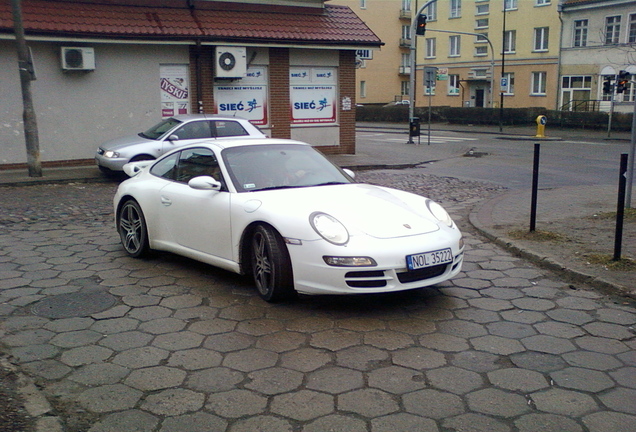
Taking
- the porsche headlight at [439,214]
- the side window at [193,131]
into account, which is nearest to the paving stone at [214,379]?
the porsche headlight at [439,214]

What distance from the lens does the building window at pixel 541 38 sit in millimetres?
48688

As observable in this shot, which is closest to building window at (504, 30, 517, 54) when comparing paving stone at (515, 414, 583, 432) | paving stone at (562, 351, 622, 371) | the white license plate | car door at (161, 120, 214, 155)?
car door at (161, 120, 214, 155)

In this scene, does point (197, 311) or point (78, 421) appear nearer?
point (78, 421)

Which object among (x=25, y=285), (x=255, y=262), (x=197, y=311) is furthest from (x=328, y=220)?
(x=25, y=285)

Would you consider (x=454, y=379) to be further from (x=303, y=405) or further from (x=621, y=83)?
(x=621, y=83)

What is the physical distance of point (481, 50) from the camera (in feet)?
180

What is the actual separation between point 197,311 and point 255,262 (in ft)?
2.14

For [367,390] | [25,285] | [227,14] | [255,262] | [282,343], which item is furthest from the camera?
[227,14]

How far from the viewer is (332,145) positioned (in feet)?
64.8

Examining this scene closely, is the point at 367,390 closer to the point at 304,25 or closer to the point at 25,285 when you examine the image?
the point at 25,285

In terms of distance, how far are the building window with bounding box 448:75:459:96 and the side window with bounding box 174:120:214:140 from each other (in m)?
46.9

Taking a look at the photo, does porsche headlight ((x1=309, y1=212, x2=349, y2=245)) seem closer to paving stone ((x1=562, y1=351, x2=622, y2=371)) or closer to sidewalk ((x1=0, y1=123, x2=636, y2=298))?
paving stone ((x1=562, y1=351, x2=622, y2=371))

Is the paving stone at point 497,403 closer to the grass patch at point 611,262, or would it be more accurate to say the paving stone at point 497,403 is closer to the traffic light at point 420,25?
the grass patch at point 611,262

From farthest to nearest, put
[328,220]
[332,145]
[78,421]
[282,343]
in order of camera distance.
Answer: [332,145] → [328,220] → [282,343] → [78,421]
